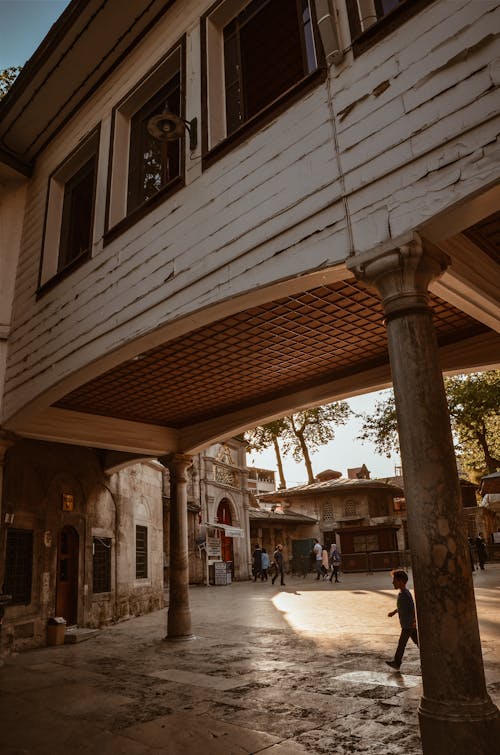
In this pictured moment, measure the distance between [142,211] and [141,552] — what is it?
10393mm

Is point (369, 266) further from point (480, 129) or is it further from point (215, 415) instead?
point (215, 415)

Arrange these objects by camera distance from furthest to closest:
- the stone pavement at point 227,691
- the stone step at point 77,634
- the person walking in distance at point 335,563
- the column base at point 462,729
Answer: the person walking in distance at point 335,563 < the stone step at point 77,634 < the stone pavement at point 227,691 < the column base at point 462,729

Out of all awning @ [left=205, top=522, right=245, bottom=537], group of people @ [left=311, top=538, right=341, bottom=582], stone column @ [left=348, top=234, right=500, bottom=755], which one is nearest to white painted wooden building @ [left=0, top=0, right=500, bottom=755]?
stone column @ [left=348, top=234, right=500, bottom=755]

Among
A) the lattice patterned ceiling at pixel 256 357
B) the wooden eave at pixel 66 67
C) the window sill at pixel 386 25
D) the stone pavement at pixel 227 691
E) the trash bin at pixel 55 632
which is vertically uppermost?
the wooden eave at pixel 66 67

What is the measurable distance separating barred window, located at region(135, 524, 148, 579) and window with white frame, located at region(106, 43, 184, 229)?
9.44 m

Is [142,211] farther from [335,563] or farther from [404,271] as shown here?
[335,563]

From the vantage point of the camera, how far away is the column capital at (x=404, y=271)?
359 cm

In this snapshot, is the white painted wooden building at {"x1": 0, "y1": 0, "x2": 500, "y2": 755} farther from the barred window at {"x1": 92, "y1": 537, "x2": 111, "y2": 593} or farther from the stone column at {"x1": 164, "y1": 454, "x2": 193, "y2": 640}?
the barred window at {"x1": 92, "y1": 537, "x2": 111, "y2": 593}

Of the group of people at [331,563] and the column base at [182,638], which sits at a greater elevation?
the group of people at [331,563]

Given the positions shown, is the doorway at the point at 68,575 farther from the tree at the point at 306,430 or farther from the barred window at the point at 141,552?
the tree at the point at 306,430

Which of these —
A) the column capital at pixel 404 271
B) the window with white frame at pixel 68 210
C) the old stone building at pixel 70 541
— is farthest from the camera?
the old stone building at pixel 70 541

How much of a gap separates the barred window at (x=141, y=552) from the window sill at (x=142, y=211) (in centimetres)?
929

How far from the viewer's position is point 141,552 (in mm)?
14234

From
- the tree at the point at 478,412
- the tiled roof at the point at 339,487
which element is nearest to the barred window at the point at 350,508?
the tiled roof at the point at 339,487
